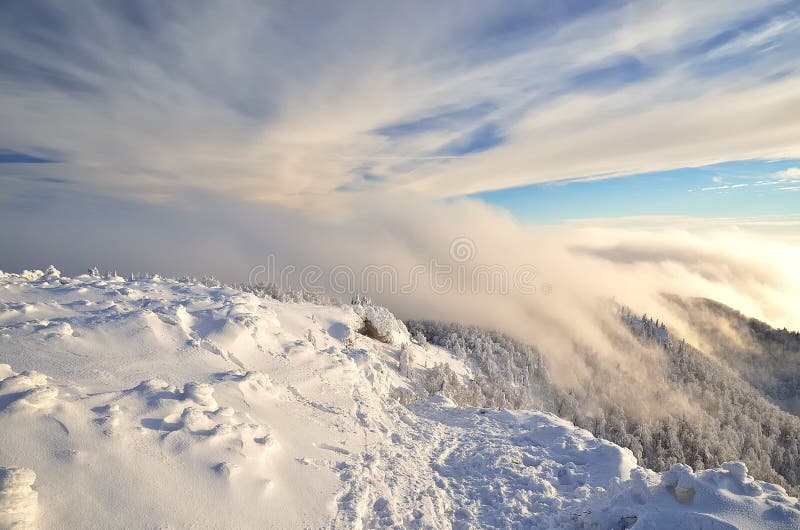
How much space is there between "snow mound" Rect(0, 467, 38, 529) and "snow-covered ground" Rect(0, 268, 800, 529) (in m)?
0.02

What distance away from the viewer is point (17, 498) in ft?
19.5

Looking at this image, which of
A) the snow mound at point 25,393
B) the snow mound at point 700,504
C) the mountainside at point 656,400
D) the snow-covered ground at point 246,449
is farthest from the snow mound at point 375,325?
the snow mound at point 700,504

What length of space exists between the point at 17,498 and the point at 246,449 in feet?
14.6

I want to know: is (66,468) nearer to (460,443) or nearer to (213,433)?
(213,433)

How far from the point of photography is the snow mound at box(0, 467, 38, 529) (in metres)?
5.74

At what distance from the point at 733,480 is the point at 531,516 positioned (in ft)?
15.2

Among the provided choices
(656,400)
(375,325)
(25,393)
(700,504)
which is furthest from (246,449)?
(656,400)

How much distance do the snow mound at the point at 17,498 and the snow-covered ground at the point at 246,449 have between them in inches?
0.8

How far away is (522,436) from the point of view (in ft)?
51.7

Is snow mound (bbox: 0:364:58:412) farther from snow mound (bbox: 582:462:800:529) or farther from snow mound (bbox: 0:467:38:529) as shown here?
snow mound (bbox: 582:462:800:529)

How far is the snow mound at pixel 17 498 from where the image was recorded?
5738 mm

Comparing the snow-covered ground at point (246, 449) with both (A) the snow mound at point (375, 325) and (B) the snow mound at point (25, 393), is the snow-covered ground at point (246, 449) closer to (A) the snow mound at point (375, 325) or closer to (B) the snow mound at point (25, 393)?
(B) the snow mound at point (25, 393)

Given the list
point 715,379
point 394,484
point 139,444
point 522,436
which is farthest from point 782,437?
point 139,444

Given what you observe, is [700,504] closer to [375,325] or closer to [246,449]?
[246,449]
